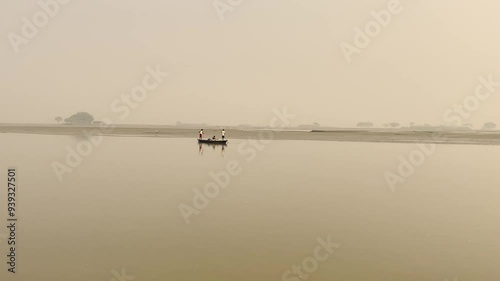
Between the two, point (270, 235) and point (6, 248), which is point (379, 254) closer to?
point (270, 235)

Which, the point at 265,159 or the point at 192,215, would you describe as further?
the point at 265,159

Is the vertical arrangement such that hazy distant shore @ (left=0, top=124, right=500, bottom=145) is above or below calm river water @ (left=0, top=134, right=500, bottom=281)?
above

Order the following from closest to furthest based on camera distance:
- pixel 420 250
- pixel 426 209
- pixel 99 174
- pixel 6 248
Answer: pixel 6 248 → pixel 420 250 → pixel 426 209 → pixel 99 174

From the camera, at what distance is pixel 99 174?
27766mm

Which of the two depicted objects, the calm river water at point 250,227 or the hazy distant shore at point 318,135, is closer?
the calm river water at point 250,227

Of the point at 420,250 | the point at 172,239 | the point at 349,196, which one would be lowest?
the point at 420,250

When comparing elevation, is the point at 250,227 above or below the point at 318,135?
below

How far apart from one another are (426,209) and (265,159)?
64.1 feet

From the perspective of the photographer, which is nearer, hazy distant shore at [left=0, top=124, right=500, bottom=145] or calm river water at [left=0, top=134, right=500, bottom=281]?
calm river water at [left=0, top=134, right=500, bottom=281]

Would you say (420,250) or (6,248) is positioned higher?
(6,248)

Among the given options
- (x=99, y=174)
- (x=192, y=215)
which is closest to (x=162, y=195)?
(x=192, y=215)

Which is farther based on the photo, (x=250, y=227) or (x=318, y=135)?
(x=318, y=135)

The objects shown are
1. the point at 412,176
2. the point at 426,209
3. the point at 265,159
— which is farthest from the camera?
the point at 265,159

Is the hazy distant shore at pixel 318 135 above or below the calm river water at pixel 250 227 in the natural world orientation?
above
